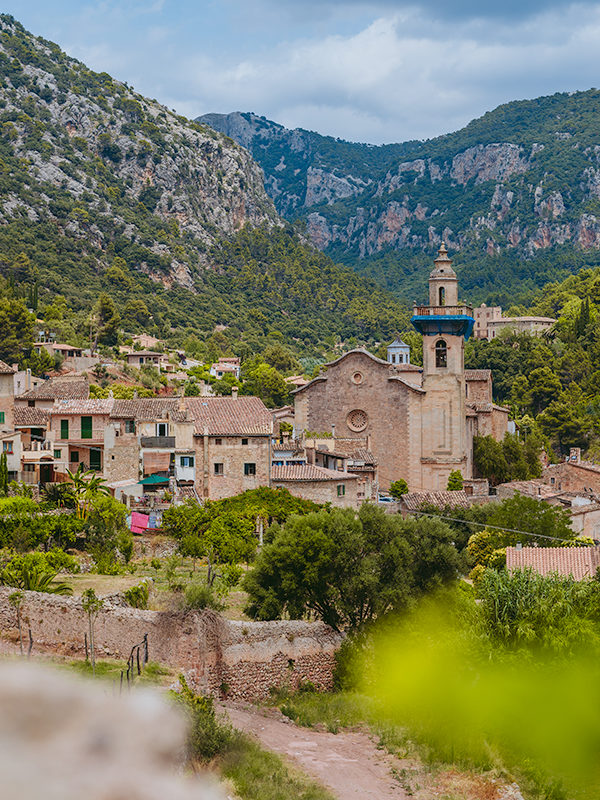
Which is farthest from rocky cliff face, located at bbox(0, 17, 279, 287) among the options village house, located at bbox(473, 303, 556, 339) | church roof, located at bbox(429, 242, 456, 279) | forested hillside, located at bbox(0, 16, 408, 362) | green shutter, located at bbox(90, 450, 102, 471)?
green shutter, located at bbox(90, 450, 102, 471)

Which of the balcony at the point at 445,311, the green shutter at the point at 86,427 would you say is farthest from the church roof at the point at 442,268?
the green shutter at the point at 86,427

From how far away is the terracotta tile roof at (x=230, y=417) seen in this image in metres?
40.2

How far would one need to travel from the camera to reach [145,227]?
140 metres

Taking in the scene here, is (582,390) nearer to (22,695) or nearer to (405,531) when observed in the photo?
(405,531)

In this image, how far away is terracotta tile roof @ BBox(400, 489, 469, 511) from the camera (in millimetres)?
43812

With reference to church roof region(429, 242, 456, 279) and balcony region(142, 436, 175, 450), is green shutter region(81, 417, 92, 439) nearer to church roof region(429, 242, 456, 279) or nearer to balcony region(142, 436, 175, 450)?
balcony region(142, 436, 175, 450)

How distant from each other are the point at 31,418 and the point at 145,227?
10461 cm

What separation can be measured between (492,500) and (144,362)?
4608cm

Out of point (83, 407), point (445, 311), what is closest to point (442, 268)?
point (445, 311)

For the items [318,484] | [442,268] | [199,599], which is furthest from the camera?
[442,268]

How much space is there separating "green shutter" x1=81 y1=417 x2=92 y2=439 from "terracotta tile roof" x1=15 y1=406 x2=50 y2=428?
1.55 meters

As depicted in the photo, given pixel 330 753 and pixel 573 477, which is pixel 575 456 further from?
pixel 330 753

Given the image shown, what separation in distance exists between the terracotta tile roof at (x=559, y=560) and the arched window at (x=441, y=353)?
77.3 ft

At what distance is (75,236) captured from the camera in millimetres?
127625
